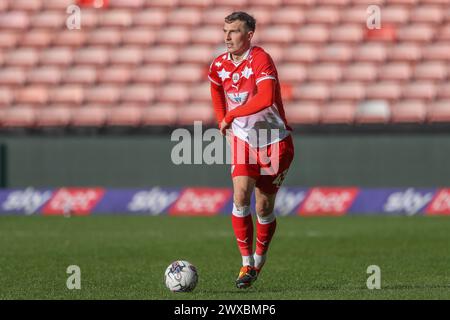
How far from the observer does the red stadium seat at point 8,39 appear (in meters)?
25.7

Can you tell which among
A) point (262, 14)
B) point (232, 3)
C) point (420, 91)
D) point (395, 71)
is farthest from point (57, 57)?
point (420, 91)

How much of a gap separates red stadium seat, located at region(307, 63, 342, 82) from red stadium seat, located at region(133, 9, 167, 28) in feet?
13.2

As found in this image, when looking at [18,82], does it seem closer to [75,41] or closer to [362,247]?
[75,41]

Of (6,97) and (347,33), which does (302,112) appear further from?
(6,97)

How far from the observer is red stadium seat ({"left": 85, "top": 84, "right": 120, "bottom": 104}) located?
944 inches

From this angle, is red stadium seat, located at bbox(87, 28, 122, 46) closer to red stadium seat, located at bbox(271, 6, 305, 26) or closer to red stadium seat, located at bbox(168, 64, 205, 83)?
red stadium seat, located at bbox(168, 64, 205, 83)

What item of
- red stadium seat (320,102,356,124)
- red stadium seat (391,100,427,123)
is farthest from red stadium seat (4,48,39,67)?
red stadium seat (391,100,427,123)

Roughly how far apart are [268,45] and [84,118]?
491 centimetres

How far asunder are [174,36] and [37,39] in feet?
11.3

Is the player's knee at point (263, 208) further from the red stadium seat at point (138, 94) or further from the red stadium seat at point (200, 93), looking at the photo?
the red stadium seat at point (138, 94)

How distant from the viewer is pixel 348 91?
77.7 ft

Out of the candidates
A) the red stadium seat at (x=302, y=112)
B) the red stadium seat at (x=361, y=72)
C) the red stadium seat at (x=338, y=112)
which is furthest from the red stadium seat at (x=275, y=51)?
the red stadium seat at (x=338, y=112)

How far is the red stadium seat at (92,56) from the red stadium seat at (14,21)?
1878 mm

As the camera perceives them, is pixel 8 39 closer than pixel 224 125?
No
